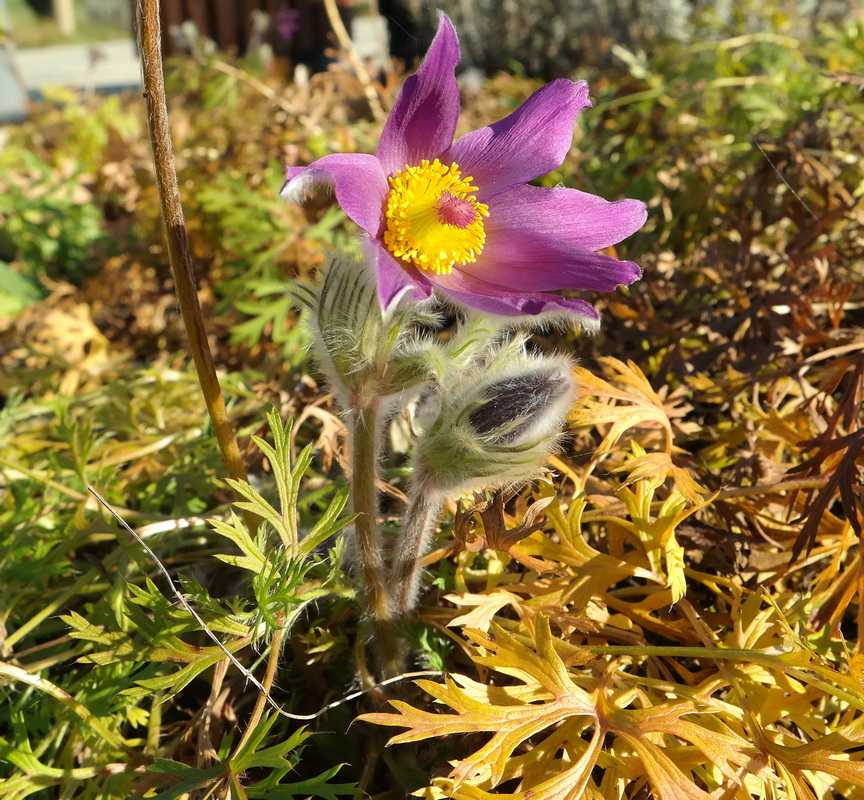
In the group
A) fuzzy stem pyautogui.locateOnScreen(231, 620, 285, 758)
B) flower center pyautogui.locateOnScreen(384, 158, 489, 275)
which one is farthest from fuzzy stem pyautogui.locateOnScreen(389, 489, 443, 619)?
flower center pyautogui.locateOnScreen(384, 158, 489, 275)

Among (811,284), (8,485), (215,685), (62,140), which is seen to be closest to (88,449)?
(8,485)

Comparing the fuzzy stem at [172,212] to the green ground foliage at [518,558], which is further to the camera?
the green ground foliage at [518,558]

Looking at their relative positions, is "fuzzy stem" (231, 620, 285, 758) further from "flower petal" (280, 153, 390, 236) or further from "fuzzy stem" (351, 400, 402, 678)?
"flower petal" (280, 153, 390, 236)

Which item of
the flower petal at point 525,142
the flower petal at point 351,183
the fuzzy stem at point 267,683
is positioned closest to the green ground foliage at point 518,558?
the fuzzy stem at point 267,683

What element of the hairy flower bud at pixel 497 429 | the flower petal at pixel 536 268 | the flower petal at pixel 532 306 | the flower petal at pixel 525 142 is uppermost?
the flower petal at pixel 525 142

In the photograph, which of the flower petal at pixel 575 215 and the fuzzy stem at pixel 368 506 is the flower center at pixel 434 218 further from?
the fuzzy stem at pixel 368 506

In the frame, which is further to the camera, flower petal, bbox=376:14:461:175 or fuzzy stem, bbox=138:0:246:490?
flower petal, bbox=376:14:461:175

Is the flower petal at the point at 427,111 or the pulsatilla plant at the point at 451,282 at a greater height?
the flower petal at the point at 427,111

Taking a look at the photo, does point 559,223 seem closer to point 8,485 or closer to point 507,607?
point 507,607
